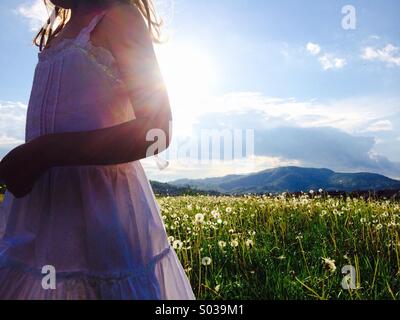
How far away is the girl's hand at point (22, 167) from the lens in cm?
149

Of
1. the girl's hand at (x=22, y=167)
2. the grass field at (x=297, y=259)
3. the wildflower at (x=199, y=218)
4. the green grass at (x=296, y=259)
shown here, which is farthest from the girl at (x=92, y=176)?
the wildflower at (x=199, y=218)

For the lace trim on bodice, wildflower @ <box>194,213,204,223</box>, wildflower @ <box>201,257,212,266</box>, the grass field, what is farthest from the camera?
wildflower @ <box>194,213,204,223</box>

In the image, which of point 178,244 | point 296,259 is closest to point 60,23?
point 178,244

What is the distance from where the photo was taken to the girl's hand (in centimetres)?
149

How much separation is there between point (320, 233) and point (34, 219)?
16.8ft

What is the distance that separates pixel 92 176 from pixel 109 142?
217 millimetres

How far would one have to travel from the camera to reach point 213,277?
4.44 meters

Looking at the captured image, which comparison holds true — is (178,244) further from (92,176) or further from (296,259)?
(92,176)

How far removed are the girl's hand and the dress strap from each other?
467 mm

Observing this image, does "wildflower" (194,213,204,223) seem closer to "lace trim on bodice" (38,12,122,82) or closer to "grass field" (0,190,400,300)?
"grass field" (0,190,400,300)

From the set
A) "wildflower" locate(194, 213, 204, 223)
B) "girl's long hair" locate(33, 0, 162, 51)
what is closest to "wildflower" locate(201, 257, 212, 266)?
"wildflower" locate(194, 213, 204, 223)
